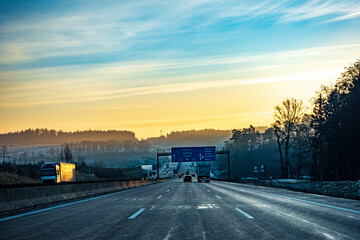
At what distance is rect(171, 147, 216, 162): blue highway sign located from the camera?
7350 centimetres

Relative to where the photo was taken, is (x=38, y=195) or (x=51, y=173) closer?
(x=38, y=195)

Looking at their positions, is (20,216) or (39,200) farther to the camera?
(39,200)

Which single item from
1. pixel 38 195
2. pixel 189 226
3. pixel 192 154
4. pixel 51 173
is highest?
pixel 192 154

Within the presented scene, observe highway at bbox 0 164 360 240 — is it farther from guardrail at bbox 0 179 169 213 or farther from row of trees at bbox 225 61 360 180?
row of trees at bbox 225 61 360 180

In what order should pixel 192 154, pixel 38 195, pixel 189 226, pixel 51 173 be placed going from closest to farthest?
pixel 189 226
pixel 38 195
pixel 51 173
pixel 192 154

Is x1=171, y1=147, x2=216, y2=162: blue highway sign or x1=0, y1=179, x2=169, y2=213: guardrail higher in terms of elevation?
x1=171, y1=147, x2=216, y2=162: blue highway sign

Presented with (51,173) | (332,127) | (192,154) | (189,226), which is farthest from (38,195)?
(192,154)

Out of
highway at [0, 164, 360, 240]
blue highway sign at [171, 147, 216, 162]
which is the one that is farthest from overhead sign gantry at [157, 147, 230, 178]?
highway at [0, 164, 360, 240]

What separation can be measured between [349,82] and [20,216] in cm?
5412

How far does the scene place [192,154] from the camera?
73875 mm

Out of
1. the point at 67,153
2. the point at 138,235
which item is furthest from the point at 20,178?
the point at 67,153

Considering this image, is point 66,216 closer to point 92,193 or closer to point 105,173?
point 92,193

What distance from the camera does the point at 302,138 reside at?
223ft

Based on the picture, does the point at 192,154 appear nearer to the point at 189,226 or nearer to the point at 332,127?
the point at 332,127
